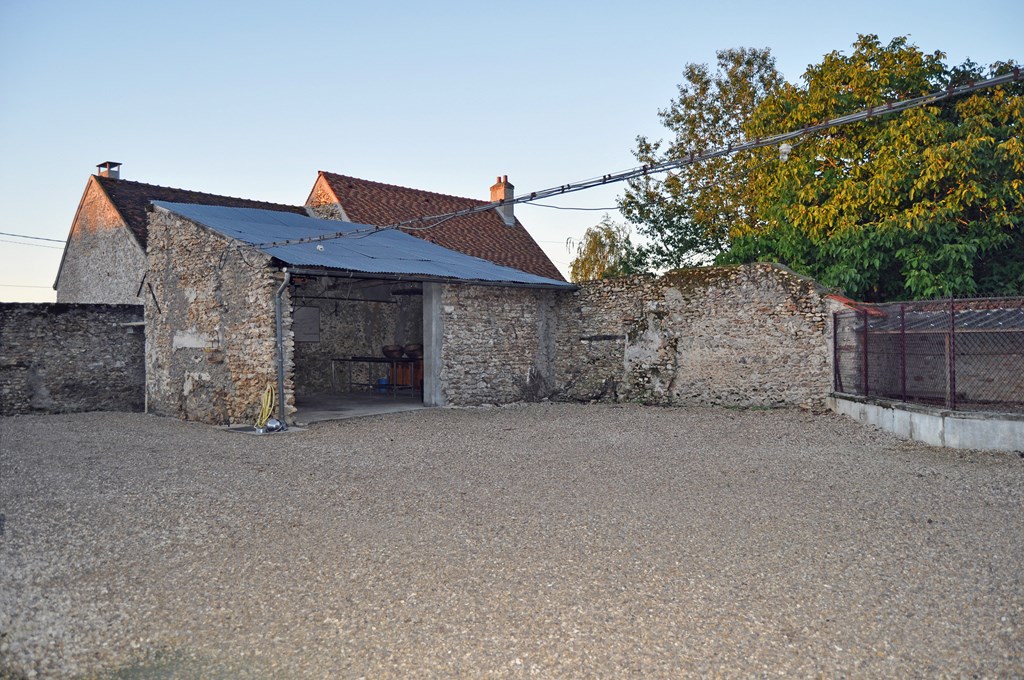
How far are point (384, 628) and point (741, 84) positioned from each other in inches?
909

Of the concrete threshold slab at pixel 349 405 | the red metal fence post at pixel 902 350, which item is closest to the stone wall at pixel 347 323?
the concrete threshold slab at pixel 349 405

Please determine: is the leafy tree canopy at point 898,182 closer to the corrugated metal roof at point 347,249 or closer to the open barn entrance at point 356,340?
the corrugated metal roof at point 347,249

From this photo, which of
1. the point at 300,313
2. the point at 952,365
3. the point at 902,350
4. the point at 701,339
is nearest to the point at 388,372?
the point at 300,313

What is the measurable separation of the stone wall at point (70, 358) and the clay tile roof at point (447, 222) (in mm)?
6285

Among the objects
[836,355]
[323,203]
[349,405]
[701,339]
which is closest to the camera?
[836,355]

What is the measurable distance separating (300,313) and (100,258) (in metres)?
5.86

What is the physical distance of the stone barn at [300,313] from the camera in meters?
12.0

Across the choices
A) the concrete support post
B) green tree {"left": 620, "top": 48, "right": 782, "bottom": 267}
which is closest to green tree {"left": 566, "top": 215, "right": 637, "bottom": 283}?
green tree {"left": 620, "top": 48, "right": 782, "bottom": 267}

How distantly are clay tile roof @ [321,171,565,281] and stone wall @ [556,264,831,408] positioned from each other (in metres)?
5.09

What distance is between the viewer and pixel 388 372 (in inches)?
733

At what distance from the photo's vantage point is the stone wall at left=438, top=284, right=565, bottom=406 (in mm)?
14094

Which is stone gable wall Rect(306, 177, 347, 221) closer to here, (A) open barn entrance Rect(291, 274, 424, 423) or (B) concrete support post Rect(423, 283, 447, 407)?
(A) open barn entrance Rect(291, 274, 424, 423)

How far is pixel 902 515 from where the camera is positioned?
5.83 metres

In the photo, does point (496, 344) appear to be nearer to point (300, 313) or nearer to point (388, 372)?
point (388, 372)
